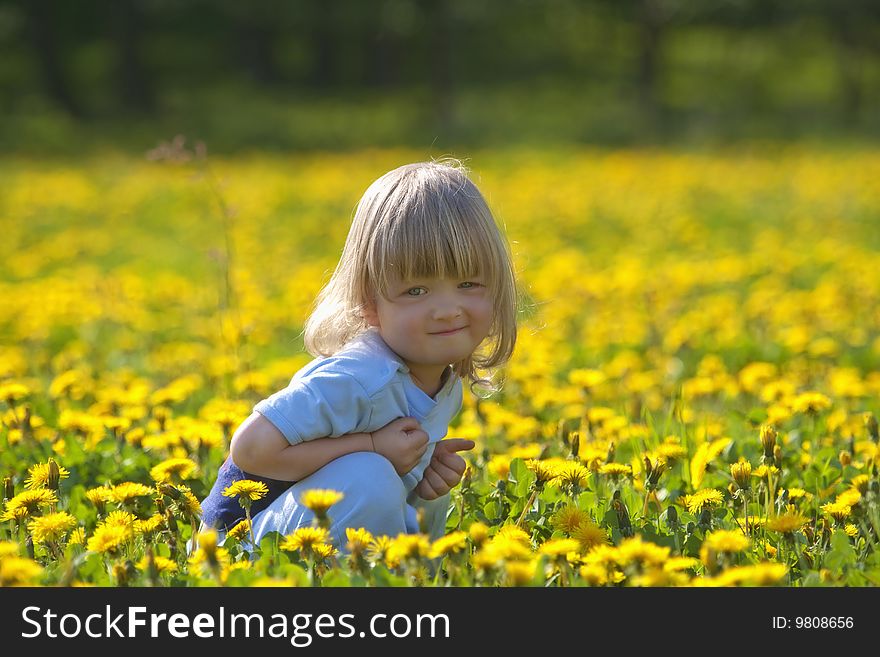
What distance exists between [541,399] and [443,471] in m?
1.20

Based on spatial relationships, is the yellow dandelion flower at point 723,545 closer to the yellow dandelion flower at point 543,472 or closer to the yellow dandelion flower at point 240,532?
the yellow dandelion flower at point 543,472

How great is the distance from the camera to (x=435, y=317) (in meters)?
2.30

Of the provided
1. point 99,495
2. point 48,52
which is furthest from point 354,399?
point 48,52

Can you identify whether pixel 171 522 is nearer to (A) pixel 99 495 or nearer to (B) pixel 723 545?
(A) pixel 99 495

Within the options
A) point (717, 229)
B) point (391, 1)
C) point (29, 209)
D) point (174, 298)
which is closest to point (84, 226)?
point (29, 209)

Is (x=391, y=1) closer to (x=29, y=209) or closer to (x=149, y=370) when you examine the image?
(x=29, y=209)

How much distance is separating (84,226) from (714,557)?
31.3 feet

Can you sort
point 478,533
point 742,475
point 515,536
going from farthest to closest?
1. point 742,475
2. point 515,536
3. point 478,533

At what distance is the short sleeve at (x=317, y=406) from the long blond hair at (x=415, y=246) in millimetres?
225

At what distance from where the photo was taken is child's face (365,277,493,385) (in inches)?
90.7

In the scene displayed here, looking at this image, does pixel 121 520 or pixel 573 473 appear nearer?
pixel 121 520

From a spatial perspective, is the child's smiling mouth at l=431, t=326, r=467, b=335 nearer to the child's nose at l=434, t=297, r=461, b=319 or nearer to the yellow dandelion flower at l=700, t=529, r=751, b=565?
the child's nose at l=434, t=297, r=461, b=319

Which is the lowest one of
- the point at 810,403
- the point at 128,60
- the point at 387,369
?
the point at 810,403

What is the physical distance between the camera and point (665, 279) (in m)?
6.33
